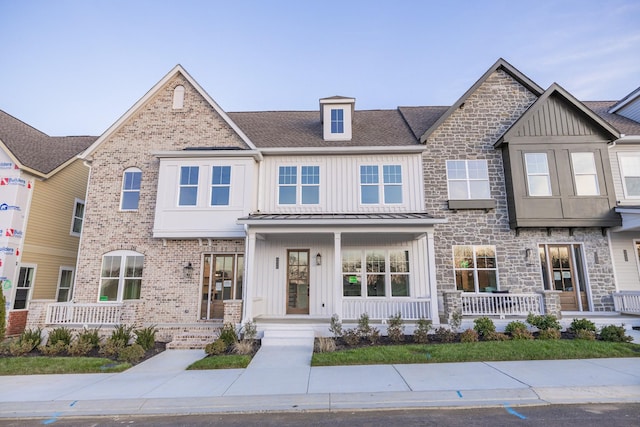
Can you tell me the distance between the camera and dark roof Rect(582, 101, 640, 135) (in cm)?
1406

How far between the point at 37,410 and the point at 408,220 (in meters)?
9.96

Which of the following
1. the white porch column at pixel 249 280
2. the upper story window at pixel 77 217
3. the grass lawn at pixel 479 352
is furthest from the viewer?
the upper story window at pixel 77 217

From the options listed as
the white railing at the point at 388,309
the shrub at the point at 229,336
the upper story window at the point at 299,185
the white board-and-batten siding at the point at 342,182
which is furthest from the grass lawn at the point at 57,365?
the upper story window at the point at 299,185

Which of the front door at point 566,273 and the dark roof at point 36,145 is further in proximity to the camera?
the dark roof at point 36,145

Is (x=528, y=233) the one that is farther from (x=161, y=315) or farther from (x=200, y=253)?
(x=161, y=315)

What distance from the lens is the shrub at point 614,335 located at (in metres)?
9.30

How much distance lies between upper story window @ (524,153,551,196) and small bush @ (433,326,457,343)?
21.4 feet

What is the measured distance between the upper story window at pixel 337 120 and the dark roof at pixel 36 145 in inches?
478

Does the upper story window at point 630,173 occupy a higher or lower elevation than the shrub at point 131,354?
higher

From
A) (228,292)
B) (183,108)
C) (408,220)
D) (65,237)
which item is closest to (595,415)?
(408,220)

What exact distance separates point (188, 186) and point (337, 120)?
6709 millimetres

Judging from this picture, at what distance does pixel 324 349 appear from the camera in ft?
29.8

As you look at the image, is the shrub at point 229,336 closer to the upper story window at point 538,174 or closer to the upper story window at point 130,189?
the upper story window at point 130,189

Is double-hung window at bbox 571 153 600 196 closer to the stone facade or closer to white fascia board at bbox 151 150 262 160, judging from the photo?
the stone facade
